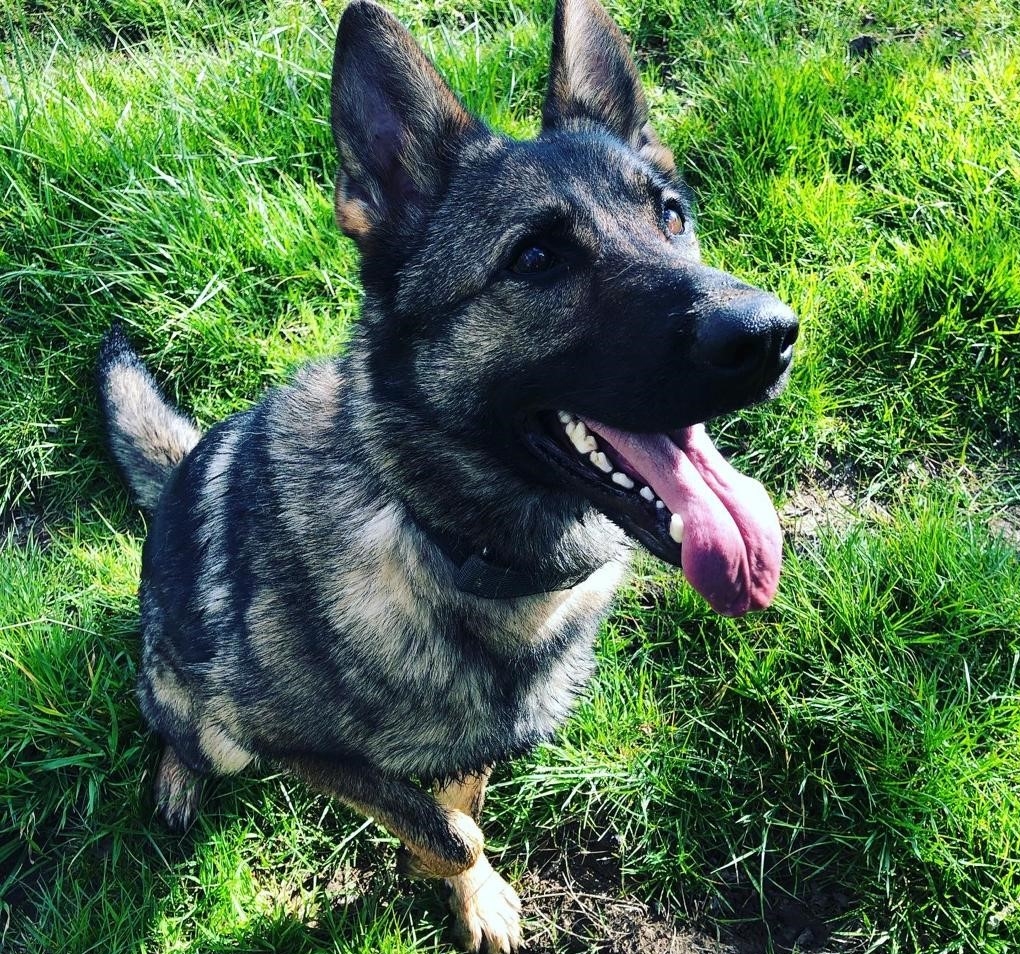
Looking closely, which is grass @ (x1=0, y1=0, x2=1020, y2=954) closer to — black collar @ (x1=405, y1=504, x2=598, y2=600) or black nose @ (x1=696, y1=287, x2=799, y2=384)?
black collar @ (x1=405, y1=504, x2=598, y2=600)

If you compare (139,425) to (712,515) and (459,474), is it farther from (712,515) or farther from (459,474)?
(712,515)

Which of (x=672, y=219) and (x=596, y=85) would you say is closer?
(x=672, y=219)

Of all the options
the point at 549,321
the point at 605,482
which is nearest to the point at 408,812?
the point at 605,482

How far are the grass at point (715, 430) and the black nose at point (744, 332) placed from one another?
1422 mm

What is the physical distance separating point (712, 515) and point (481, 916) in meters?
1.44

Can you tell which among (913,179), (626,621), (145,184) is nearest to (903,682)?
(626,621)

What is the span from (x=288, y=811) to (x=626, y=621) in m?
1.30

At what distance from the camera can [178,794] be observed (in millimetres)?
2852

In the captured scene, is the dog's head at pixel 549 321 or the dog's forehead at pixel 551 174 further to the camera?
the dog's forehead at pixel 551 174

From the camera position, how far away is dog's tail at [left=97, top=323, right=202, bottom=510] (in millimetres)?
3219

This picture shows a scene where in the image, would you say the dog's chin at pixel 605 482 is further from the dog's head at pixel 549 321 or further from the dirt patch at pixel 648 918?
the dirt patch at pixel 648 918

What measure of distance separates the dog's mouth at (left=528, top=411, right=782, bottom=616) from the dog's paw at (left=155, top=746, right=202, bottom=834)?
1648 mm

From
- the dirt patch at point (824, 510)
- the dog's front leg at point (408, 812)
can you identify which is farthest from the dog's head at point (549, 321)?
the dirt patch at point (824, 510)

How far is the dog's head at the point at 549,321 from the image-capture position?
188 cm
